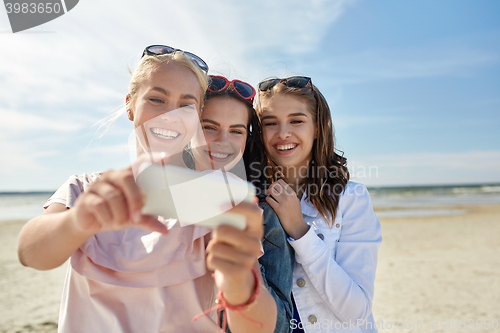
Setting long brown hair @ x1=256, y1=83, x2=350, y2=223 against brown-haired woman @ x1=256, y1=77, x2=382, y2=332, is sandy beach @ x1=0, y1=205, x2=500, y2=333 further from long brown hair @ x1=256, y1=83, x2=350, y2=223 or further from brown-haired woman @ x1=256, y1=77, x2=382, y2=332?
long brown hair @ x1=256, y1=83, x2=350, y2=223

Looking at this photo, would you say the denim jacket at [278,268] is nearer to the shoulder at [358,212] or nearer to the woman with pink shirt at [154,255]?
the woman with pink shirt at [154,255]

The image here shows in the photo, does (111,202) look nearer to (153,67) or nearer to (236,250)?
(236,250)

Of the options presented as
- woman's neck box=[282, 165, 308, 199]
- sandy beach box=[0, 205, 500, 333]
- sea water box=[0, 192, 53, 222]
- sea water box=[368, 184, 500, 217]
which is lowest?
sea water box=[368, 184, 500, 217]

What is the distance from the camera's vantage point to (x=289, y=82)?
2635 mm

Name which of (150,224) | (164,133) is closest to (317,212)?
(164,133)

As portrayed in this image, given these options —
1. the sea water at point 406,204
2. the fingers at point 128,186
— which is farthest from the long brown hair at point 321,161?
the sea water at point 406,204

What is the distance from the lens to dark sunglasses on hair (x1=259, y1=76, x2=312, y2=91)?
263 cm

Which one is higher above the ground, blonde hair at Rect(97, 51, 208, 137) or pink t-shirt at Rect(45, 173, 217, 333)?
blonde hair at Rect(97, 51, 208, 137)

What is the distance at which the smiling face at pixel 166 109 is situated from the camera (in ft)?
5.10

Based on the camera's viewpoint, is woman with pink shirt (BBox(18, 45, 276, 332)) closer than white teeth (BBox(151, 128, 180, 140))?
Yes

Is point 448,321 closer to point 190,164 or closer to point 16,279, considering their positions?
point 190,164

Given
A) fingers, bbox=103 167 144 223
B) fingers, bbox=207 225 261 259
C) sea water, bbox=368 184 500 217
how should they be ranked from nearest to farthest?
1. fingers, bbox=103 167 144 223
2. fingers, bbox=207 225 261 259
3. sea water, bbox=368 184 500 217
